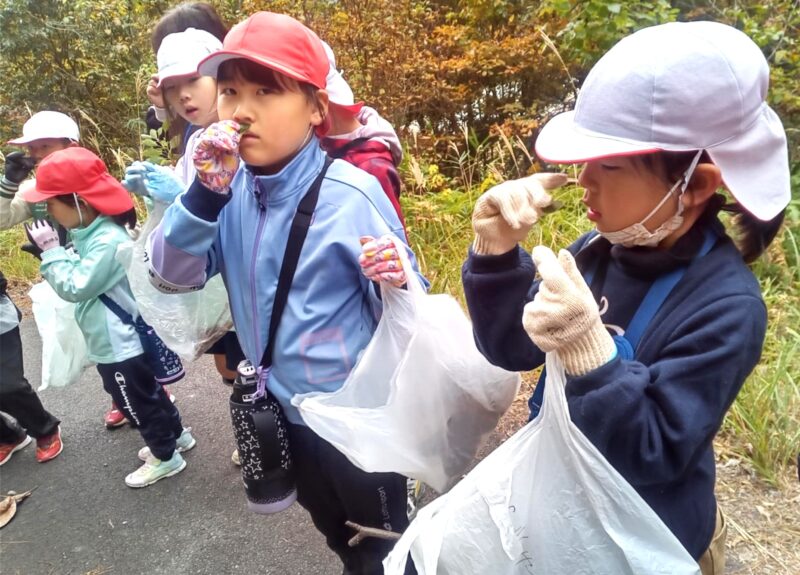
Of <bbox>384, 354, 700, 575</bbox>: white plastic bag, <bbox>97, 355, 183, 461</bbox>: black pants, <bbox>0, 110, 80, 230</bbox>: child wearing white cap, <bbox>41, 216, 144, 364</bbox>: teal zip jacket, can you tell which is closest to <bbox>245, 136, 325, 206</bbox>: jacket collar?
<bbox>384, 354, 700, 575</bbox>: white plastic bag

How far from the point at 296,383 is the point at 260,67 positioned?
0.84 metres

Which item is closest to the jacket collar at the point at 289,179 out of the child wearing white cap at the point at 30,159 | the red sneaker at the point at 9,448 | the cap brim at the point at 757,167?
the cap brim at the point at 757,167

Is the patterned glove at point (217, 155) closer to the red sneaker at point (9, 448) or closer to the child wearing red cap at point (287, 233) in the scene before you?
the child wearing red cap at point (287, 233)

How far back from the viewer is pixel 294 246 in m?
1.46

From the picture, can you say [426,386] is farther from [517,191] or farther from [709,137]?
[709,137]

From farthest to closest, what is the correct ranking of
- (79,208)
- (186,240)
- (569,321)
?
(79,208) < (186,240) < (569,321)

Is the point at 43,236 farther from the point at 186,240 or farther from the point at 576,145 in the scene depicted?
the point at 576,145

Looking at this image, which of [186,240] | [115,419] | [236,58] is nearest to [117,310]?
[115,419]

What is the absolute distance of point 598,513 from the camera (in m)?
1.02

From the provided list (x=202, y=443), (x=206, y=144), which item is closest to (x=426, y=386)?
(x=206, y=144)

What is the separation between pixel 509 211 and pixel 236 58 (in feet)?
2.67

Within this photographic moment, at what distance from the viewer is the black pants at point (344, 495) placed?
162 cm

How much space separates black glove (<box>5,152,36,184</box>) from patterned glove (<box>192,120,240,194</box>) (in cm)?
194

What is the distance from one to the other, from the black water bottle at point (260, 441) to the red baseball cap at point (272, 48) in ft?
2.65
